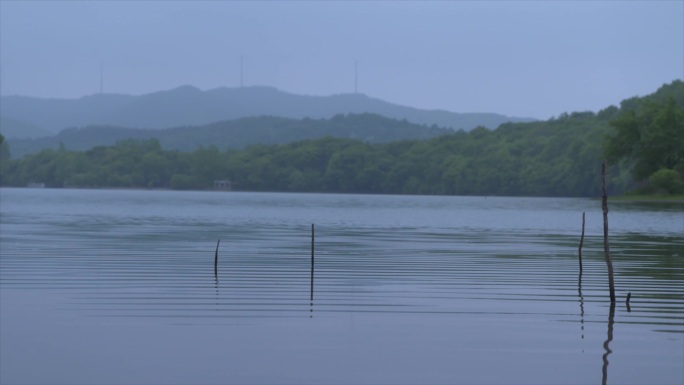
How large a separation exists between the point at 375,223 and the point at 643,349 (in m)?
54.5

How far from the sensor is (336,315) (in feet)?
82.9

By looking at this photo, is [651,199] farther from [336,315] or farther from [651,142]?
[336,315]

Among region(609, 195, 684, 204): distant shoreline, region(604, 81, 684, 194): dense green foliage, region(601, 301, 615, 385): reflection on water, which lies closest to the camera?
region(601, 301, 615, 385): reflection on water

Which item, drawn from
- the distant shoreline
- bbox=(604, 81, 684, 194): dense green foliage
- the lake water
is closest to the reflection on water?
the lake water

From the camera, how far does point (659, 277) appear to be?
33844mm

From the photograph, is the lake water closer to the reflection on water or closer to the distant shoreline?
the reflection on water

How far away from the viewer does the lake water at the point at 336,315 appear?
62.6ft

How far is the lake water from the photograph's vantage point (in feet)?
62.6

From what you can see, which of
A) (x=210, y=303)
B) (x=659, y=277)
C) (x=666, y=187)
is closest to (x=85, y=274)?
(x=210, y=303)

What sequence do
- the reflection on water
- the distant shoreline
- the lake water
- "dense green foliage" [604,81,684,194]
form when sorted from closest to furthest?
the reflection on water < the lake water < the distant shoreline < "dense green foliage" [604,81,684,194]

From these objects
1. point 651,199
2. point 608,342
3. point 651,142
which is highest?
point 651,142

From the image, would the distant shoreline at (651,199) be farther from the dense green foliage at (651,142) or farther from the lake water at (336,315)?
the lake water at (336,315)

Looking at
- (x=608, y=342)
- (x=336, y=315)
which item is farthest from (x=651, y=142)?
(x=608, y=342)

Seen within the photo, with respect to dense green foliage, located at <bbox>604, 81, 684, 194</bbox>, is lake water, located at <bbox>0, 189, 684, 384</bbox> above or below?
below
